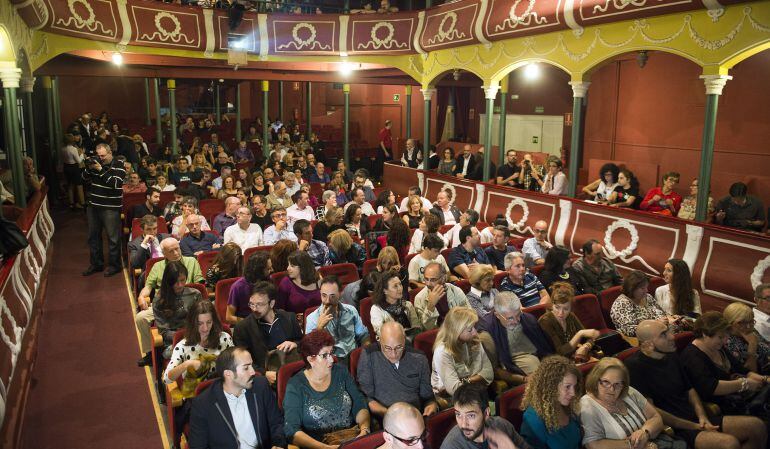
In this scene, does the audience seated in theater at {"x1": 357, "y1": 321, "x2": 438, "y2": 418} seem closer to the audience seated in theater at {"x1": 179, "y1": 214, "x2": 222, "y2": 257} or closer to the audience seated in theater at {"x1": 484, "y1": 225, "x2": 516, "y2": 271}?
the audience seated in theater at {"x1": 484, "y1": 225, "x2": 516, "y2": 271}

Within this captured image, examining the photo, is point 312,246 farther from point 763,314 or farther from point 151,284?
point 763,314

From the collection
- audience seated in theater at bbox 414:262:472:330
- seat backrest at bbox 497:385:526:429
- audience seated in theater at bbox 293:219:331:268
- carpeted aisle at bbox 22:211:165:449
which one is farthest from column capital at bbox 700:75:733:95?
carpeted aisle at bbox 22:211:165:449

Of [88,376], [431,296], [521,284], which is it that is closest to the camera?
[431,296]

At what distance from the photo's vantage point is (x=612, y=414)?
3742 mm

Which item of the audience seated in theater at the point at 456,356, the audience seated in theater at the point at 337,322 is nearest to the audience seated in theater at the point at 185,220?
the audience seated in theater at the point at 337,322

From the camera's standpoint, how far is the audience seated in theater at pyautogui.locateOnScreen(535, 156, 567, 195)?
9.78 meters

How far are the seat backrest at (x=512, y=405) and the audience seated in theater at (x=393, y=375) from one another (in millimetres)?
455

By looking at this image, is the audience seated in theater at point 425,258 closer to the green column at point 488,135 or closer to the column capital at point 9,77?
the green column at point 488,135

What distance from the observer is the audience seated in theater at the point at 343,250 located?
675 cm

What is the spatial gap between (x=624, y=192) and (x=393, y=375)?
6.06 meters

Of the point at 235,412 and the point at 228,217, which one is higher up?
the point at 228,217

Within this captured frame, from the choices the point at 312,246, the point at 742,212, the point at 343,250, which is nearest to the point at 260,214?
the point at 312,246

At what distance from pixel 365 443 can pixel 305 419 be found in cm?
56

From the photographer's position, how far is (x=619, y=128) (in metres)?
12.5
